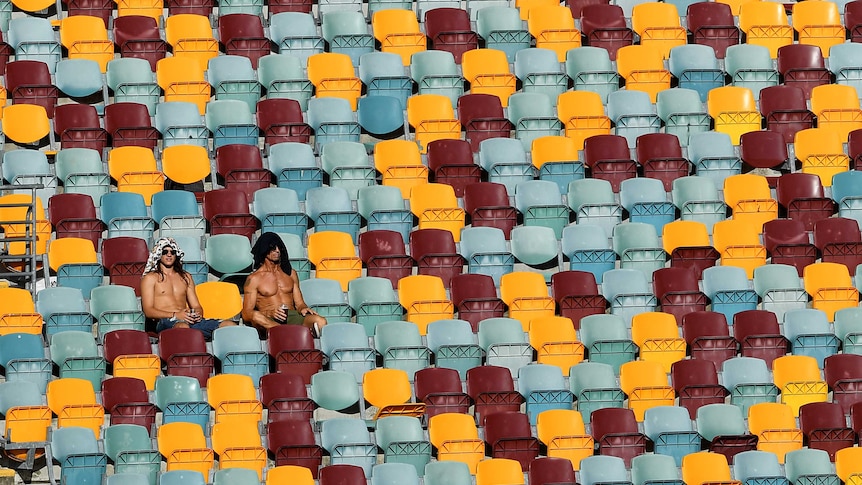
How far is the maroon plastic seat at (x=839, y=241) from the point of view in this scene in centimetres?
1764

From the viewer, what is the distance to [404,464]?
15.2m

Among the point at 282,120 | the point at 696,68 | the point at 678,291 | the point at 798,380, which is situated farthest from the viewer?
the point at 696,68

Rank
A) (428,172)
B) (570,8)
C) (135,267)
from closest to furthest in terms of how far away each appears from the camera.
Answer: (135,267) → (428,172) → (570,8)

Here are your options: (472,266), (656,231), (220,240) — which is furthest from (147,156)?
(656,231)

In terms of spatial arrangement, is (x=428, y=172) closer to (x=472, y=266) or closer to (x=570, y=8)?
(x=472, y=266)

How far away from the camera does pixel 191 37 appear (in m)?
19.2

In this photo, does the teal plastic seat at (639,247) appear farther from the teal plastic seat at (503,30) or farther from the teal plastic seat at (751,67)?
the teal plastic seat at (503,30)

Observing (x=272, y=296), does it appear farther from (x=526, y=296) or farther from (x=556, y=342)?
(x=556, y=342)

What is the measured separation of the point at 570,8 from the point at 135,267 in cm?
503

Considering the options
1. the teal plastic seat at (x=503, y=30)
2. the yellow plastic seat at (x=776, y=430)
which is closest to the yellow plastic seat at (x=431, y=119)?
the teal plastic seat at (x=503, y=30)

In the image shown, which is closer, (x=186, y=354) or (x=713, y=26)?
(x=186, y=354)

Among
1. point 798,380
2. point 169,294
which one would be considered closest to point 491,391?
point 798,380

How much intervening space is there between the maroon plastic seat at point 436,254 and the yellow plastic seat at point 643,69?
266 cm

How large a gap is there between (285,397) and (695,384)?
2.79m
